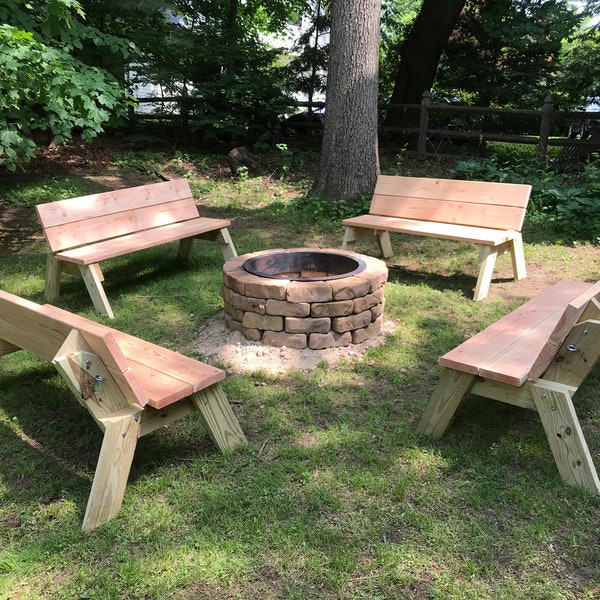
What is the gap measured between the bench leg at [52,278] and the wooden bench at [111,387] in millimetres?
2365

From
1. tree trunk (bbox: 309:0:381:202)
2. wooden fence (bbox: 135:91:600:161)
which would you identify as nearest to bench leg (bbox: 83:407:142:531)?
tree trunk (bbox: 309:0:381:202)

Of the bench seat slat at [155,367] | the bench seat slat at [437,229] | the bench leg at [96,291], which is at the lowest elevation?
the bench leg at [96,291]

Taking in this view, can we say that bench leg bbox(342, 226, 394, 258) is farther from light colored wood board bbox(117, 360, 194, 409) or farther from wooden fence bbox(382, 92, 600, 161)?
wooden fence bbox(382, 92, 600, 161)

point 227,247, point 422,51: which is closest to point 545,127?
point 422,51

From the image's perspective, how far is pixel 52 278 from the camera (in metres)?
5.25

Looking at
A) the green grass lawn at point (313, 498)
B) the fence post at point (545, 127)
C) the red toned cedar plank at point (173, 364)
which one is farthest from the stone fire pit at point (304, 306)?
the fence post at point (545, 127)

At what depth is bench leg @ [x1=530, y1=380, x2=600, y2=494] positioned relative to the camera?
2.62m

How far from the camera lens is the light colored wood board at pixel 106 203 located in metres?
5.06

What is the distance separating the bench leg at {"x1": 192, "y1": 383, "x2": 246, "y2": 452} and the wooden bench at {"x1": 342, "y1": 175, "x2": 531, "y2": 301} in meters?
3.04

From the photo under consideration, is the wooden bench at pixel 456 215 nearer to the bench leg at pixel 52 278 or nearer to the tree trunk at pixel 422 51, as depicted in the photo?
the bench leg at pixel 52 278

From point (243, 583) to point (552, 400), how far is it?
62.5 inches

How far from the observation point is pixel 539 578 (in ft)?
7.18

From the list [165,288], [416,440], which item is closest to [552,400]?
[416,440]

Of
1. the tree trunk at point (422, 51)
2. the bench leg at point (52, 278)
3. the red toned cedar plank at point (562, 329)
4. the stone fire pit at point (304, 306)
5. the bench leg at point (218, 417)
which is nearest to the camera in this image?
the red toned cedar plank at point (562, 329)
